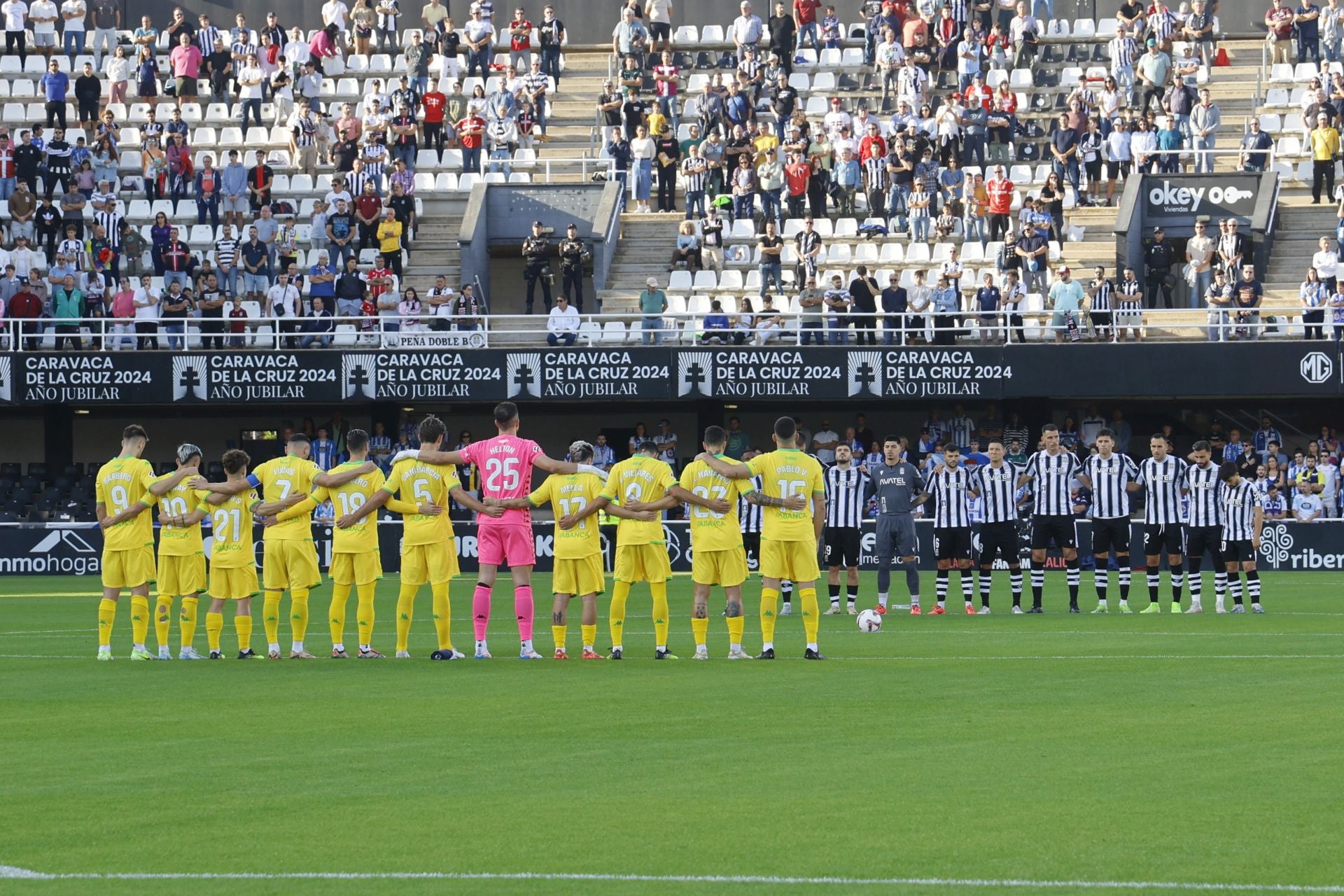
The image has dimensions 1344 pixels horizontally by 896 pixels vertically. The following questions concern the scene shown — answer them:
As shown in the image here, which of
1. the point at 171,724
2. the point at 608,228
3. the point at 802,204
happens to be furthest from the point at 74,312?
the point at 171,724

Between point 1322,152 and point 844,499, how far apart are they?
1987cm

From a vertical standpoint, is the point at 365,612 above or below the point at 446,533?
below

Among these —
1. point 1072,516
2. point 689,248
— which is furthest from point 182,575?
point 689,248

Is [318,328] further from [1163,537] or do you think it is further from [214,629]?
[214,629]

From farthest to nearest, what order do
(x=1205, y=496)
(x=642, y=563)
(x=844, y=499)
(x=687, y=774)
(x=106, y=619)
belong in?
(x=844, y=499) → (x=1205, y=496) → (x=106, y=619) → (x=642, y=563) → (x=687, y=774)

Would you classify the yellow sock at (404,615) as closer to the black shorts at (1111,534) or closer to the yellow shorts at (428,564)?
the yellow shorts at (428,564)

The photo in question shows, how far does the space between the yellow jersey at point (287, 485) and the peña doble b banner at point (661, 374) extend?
1861 centimetres

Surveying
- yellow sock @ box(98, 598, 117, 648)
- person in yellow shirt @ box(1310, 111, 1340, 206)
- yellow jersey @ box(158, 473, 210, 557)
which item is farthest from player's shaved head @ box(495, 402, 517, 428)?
person in yellow shirt @ box(1310, 111, 1340, 206)

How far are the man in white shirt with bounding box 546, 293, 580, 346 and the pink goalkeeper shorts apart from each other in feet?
64.3

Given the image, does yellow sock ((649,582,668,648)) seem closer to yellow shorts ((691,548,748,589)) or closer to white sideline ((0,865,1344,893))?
yellow shorts ((691,548,748,589))

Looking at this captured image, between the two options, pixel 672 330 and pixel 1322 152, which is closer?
pixel 672 330

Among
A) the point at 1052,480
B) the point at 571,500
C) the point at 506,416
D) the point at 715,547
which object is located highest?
the point at 506,416

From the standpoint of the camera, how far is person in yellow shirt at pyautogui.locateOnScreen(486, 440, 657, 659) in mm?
16764

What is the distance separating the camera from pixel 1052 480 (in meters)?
23.6
